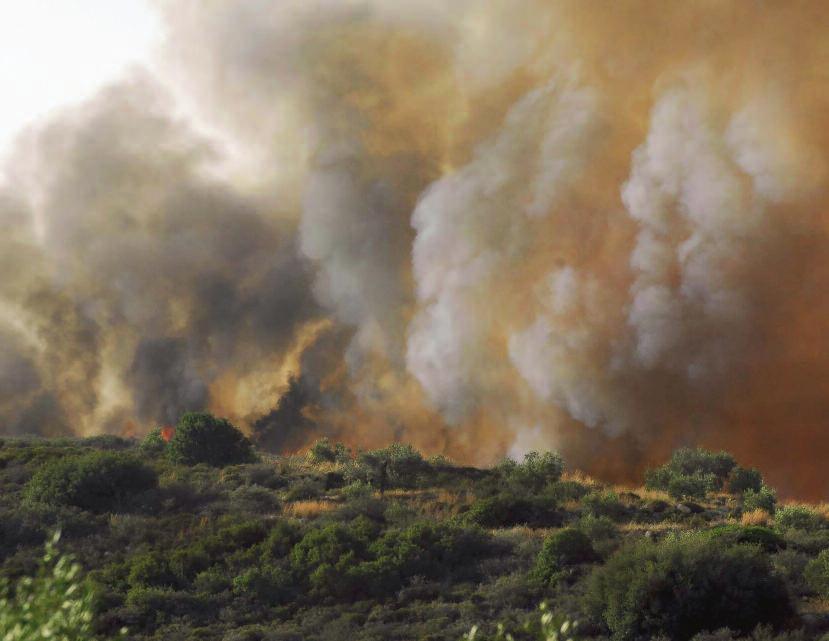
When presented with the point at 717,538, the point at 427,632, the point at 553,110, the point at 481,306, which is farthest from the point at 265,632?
the point at 553,110

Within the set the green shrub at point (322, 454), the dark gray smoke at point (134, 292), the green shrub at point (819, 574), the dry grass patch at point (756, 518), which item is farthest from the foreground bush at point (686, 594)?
the dark gray smoke at point (134, 292)

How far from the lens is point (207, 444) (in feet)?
110

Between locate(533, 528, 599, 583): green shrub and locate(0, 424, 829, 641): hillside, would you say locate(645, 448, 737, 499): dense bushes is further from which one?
locate(533, 528, 599, 583): green shrub

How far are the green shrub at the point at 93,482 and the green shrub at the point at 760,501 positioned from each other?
17.6 metres

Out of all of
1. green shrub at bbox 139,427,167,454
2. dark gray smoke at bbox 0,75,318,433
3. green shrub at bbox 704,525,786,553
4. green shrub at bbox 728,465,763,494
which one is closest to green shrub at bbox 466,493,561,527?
green shrub at bbox 704,525,786,553

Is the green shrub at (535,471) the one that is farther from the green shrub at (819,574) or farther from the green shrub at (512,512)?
the green shrub at (819,574)

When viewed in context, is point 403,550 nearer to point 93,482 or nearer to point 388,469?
point 93,482

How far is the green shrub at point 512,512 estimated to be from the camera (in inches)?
965

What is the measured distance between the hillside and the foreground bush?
34mm

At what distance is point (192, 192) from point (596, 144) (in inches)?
1034

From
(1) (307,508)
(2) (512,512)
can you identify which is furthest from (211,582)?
(2) (512,512)

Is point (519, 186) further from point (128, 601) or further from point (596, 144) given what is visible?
point (128, 601)

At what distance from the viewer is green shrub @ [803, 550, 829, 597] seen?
17.8m

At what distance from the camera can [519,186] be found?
43688mm
